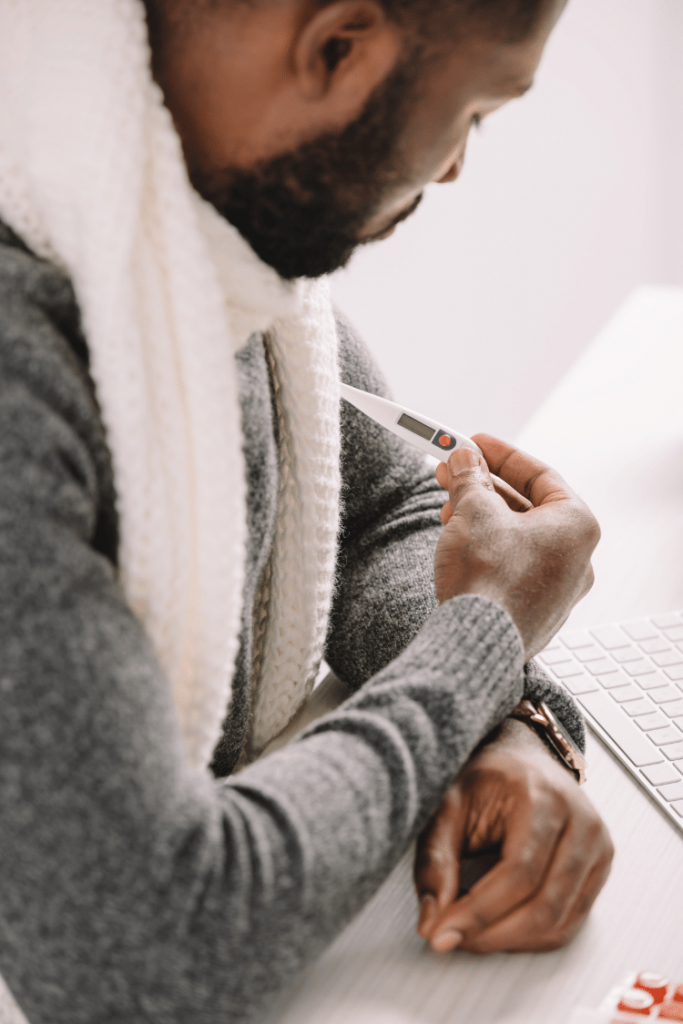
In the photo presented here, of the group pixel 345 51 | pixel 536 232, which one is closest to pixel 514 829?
pixel 345 51

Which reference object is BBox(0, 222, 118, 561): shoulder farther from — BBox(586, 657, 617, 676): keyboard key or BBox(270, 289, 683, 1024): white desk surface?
BBox(586, 657, 617, 676): keyboard key

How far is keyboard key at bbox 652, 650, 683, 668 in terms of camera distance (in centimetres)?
70

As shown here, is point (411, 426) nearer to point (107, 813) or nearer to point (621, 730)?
point (621, 730)

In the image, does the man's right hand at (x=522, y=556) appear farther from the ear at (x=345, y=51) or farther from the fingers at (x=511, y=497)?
the ear at (x=345, y=51)

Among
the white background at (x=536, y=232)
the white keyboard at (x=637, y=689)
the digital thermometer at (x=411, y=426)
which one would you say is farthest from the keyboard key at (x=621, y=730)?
the white background at (x=536, y=232)

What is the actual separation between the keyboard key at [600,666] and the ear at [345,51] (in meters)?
0.45

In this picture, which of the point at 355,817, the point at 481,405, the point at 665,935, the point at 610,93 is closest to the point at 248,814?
the point at 355,817

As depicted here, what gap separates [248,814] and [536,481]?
0.36 m

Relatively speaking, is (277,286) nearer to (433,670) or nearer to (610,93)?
(433,670)

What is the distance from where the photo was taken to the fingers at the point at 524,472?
0.64 metres

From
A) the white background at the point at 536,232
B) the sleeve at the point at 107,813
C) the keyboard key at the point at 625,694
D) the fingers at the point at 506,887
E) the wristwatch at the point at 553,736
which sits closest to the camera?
the sleeve at the point at 107,813

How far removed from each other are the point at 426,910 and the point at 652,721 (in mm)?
255

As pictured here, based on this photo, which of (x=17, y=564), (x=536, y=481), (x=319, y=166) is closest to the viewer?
(x=17, y=564)

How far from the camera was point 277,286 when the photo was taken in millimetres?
490
